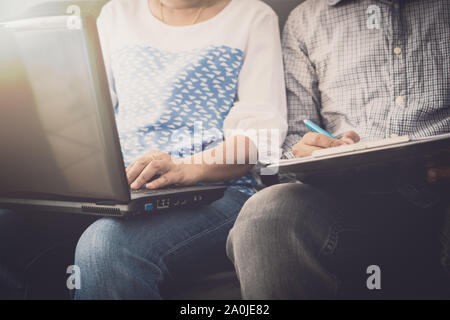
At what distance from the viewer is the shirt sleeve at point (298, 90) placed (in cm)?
100

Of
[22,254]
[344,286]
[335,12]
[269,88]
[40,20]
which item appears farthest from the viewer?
[335,12]

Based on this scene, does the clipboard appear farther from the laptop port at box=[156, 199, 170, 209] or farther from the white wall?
the white wall

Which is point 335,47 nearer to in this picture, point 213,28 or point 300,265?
point 213,28

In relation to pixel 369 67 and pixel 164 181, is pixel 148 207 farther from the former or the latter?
pixel 369 67

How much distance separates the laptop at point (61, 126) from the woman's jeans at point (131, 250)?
65 millimetres

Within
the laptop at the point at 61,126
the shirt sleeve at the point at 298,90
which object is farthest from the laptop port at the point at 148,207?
the shirt sleeve at the point at 298,90

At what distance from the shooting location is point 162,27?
3.10 ft

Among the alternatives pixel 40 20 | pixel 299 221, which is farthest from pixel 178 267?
pixel 40 20

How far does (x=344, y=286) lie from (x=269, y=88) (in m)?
0.48

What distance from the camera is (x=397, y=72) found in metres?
0.92

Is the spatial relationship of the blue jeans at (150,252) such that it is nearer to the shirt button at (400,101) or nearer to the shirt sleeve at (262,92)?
the shirt sleeve at (262,92)

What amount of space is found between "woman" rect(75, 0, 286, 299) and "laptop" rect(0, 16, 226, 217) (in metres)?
0.15

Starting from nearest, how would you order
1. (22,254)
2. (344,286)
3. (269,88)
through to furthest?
(344,286)
(22,254)
(269,88)

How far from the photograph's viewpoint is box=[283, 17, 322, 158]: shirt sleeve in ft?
3.30
